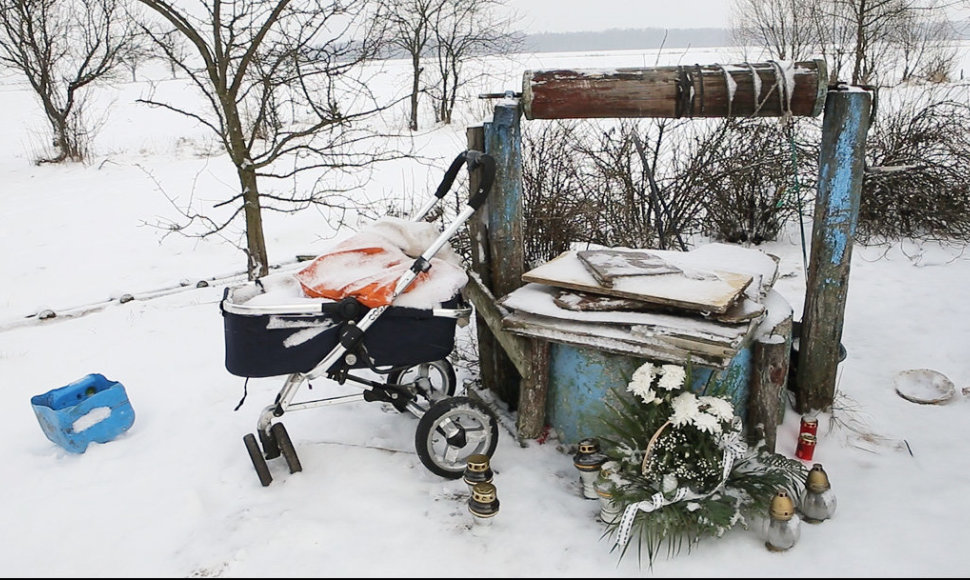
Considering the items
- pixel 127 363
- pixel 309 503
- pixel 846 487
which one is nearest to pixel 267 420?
pixel 309 503

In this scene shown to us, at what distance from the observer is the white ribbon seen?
95.7 inches

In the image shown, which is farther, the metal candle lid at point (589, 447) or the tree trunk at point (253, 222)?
the tree trunk at point (253, 222)

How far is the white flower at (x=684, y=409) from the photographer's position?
2586mm

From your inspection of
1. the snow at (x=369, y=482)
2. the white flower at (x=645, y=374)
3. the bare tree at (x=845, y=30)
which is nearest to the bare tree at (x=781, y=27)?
the bare tree at (x=845, y=30)

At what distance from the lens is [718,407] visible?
2609 mm

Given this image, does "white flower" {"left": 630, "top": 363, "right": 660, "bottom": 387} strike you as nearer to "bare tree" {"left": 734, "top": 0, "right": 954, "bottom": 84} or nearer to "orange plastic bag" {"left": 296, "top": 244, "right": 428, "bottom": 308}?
"orange plastic bag" {"left": 296, "top": 244, "right": 428, "bottom": 308}

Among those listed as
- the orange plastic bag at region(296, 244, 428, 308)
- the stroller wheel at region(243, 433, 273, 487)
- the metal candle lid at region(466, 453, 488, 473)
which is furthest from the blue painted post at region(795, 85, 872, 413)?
the stroller wheel at region(243, 433, 273, 487)

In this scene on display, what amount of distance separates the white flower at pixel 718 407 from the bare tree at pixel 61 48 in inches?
643

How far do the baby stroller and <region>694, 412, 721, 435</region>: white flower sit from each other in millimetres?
954

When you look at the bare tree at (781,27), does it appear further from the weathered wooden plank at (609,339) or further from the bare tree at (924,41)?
the weathered wooden plank at (609,339)

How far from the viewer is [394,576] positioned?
2402 millimetres

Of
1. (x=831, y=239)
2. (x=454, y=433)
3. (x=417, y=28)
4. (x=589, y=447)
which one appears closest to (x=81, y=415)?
(x=454, y=433)

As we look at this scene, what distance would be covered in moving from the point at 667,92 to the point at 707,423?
158cm

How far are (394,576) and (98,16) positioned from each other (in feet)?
58.4
